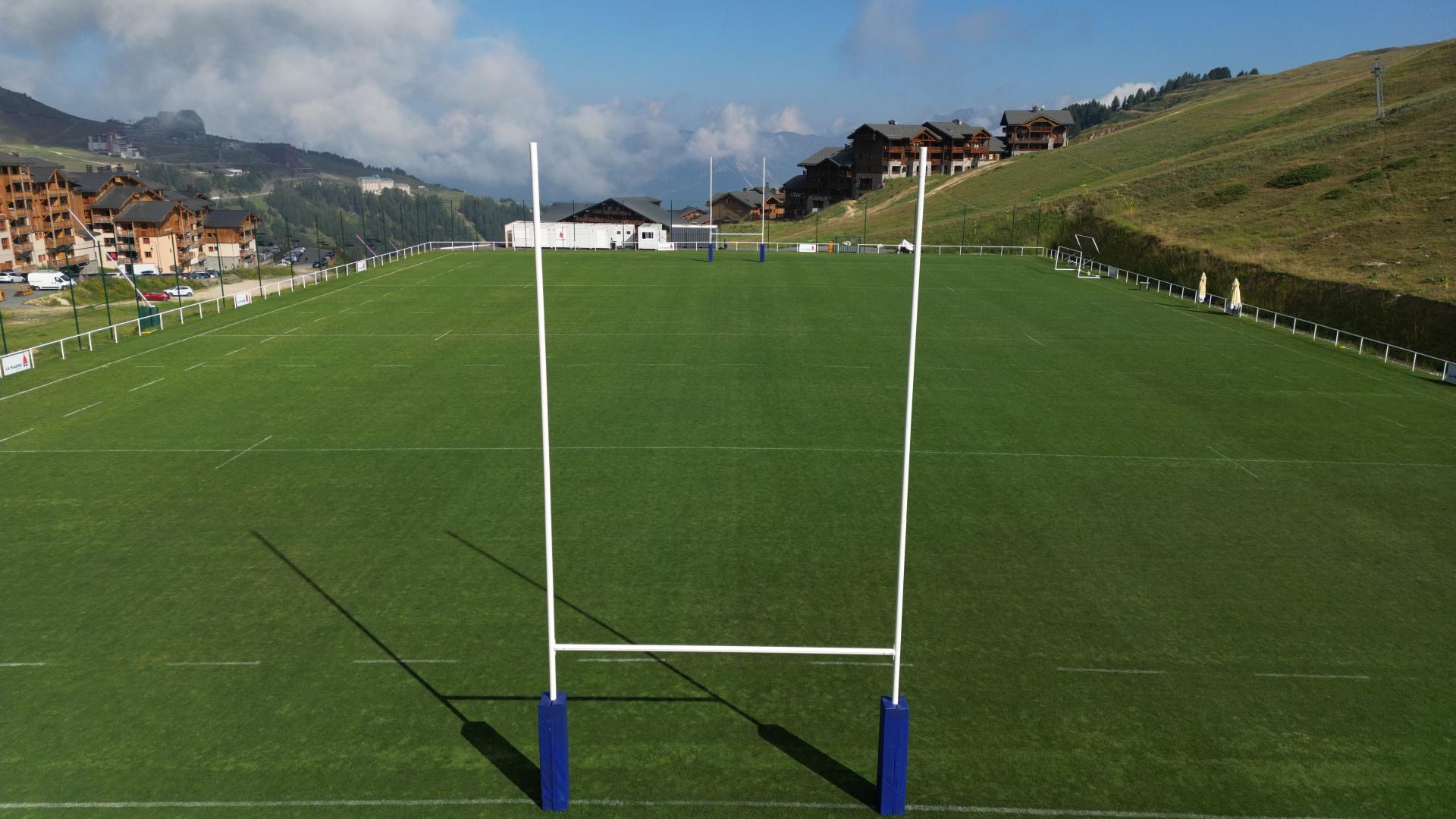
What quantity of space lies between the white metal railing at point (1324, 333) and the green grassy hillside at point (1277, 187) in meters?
3.80

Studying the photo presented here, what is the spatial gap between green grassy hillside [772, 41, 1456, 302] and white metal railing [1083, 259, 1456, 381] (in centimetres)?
380

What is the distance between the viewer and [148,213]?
104 meters

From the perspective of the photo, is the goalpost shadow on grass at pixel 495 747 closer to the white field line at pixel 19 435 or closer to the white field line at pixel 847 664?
the white field line at pixel 847 664

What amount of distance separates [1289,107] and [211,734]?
138 m

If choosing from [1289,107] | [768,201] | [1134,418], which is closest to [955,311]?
[1134,418]

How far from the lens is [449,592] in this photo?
15.8m

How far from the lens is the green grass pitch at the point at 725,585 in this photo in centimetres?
1109

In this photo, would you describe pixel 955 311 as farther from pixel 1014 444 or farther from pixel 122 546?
pixel 122 546

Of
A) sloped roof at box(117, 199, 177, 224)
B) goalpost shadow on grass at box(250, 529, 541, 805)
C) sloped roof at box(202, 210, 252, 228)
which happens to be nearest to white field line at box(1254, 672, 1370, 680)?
goalpost shadow on grass at box(250, 529, 541, 805)

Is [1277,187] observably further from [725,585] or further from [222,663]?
[222,663]

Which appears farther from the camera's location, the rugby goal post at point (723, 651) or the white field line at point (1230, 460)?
the white field line at point (1230, 460)

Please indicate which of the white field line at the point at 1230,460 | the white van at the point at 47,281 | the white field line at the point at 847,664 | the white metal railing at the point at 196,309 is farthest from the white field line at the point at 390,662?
the white van at the point at 47,281

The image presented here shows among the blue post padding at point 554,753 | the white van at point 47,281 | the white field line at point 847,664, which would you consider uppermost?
the white van at point 47,281

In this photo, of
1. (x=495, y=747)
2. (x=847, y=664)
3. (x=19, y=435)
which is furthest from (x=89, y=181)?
(x=847, y=664)
